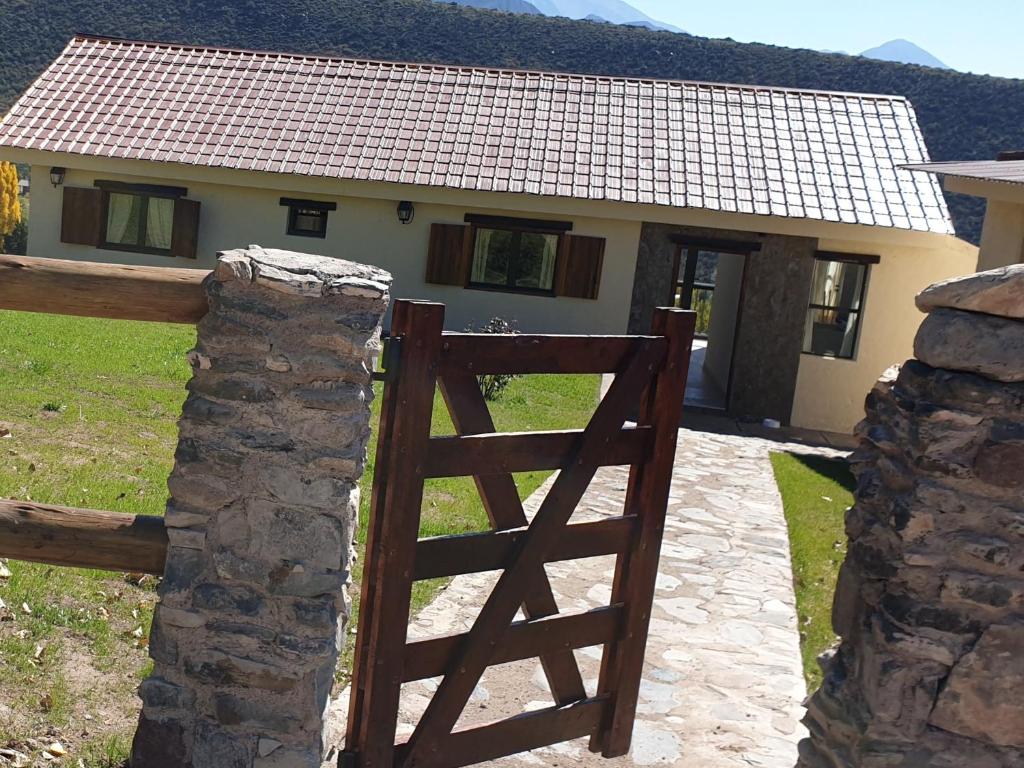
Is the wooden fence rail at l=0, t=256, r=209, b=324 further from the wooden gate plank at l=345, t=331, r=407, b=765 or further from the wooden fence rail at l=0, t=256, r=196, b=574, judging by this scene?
the wooden gate plank at l=345, t=331, r=407, b=765

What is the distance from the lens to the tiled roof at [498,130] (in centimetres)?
1490

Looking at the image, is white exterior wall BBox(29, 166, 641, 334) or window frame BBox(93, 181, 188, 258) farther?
window frame BBox(93, 181, 188, 258)

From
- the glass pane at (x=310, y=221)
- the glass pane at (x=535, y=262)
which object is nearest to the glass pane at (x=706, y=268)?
the glass pane at (x=535, y=262)

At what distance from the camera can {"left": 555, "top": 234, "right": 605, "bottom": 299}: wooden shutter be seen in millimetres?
15195

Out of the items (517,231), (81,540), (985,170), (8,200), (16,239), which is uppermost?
(985,170)

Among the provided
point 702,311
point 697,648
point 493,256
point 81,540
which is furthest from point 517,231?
point 81,540

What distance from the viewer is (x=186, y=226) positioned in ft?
53.1

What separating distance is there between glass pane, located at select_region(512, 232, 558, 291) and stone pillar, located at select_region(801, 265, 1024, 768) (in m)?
12.1

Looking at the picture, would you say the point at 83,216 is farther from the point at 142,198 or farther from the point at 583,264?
the point at 583,264

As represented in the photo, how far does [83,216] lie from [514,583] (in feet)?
48.0

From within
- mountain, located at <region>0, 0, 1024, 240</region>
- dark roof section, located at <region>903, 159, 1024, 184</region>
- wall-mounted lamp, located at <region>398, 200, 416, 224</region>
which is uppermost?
mountain, located at <region>0, 0, 1024, 240</region>

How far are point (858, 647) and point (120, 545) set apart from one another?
2.65 meters

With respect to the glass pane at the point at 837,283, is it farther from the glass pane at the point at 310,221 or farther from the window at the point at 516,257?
the glass pane at the point at 310,221

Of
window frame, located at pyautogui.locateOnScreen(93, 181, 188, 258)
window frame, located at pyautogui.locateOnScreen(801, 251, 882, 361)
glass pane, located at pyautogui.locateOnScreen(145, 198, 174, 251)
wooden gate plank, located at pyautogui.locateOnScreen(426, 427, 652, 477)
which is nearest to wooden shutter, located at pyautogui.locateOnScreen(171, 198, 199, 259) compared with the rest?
window frame, located at pyautogui.locateOnScreen(93, 181, 188, 258)
